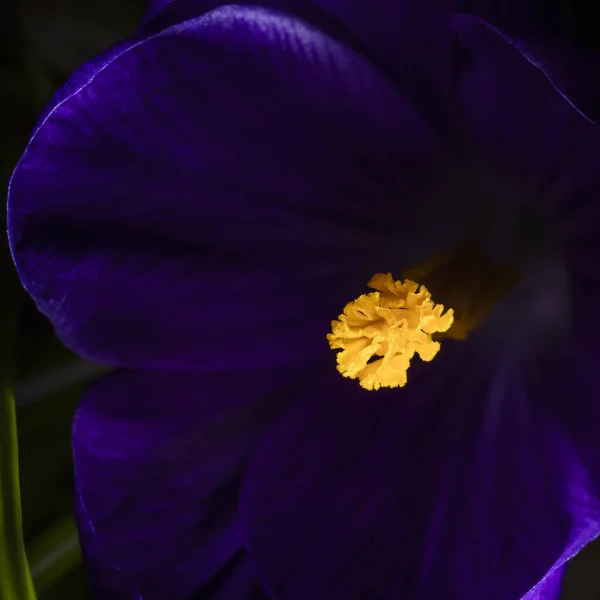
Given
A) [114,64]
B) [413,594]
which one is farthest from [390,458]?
[114,64]

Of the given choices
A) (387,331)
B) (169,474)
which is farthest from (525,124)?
(169,474)

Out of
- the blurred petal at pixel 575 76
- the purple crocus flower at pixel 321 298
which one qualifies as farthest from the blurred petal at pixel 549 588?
the blurred petal at pixel 575 76

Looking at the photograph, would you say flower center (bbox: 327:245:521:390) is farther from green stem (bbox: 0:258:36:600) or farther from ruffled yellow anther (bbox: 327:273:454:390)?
green stem (bbox: 0:258:36:600)

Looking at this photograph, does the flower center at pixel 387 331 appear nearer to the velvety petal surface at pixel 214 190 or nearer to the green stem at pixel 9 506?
the velvety petal surface at pixel 214 190

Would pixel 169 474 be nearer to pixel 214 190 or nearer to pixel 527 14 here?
pixel 214 190

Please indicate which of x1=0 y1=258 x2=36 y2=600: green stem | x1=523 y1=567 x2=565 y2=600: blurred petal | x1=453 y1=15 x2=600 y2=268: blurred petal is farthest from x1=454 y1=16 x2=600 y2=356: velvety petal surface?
x1=0 y1=258 x2=36 y2=600: green stem

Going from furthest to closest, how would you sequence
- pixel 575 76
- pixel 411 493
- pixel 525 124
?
pixel 411 493 < pixel 525 124 < pixel 575 76
